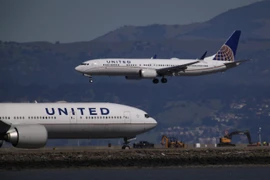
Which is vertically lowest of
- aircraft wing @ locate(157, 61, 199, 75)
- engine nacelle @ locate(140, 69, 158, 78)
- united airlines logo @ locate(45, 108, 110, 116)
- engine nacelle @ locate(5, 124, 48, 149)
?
engine nacelle @ locate(5, 124, 48, 149)

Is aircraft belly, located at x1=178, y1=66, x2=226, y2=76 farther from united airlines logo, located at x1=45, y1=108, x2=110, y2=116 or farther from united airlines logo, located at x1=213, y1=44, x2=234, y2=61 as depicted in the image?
united airlines logo, located at x1=45, y1=108, x2=110, y2=116

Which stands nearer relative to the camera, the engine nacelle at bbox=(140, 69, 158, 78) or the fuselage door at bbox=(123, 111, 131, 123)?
the fuselage door at bbox=(123, 111, 131, 123)

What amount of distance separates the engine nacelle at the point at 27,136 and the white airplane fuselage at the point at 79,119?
2.37m

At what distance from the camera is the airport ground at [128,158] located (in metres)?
83.7

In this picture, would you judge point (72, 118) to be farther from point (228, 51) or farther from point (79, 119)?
point (228, 51)

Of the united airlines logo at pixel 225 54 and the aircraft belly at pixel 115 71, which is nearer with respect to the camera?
the aircraft belly at pixel 115 71

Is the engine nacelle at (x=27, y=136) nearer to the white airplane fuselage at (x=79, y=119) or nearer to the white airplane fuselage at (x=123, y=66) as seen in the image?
the white airplane fuselage at (x=79, y=119)

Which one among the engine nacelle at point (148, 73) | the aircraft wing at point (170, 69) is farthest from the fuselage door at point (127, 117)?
the aircraft wing at point (170, 69)

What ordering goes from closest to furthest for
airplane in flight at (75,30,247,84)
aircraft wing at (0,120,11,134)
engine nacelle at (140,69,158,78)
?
1. aircraft wing at (0,120,11,134)
2. airplane in flight at (75,30,247,84)
3. engine nacelle at (140,69,158,78)

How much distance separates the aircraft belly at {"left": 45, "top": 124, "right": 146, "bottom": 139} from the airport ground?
1548 mm

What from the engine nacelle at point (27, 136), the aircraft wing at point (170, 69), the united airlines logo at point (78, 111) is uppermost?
the aircraft wing at point (170, 69)

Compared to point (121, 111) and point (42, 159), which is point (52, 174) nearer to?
point (42, 159)

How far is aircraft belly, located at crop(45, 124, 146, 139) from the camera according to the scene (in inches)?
3391

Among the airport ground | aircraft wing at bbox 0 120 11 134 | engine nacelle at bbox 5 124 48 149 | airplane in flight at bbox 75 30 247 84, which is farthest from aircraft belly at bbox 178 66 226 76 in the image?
engine nacelle at bbox 5 124 48 149
